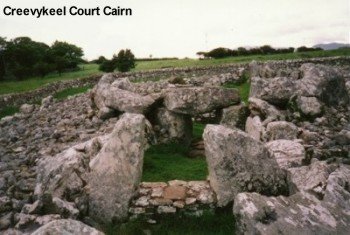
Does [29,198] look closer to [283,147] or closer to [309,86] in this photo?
[283,147]

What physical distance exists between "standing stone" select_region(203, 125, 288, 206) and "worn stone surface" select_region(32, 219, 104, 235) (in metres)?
4.36

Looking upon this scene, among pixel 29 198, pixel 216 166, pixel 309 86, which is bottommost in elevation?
pixel 29 198

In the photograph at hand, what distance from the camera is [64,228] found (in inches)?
279

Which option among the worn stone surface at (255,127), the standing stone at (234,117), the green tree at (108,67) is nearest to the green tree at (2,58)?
the green tree at (108,67)

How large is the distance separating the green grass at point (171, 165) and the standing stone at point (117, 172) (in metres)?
1.72

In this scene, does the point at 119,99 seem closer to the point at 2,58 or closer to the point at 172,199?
the point at 172,199

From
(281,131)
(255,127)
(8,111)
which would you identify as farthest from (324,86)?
(8,111)

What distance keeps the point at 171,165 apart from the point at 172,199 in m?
3.05

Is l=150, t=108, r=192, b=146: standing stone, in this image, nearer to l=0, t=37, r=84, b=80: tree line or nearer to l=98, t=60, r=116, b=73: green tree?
l=98, t=60, r=116, b=73: green tree

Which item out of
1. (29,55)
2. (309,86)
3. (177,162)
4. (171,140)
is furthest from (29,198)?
(29,55)

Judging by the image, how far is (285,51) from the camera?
5700cm

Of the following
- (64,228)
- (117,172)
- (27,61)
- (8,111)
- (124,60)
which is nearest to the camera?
(64,228)

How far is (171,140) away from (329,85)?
8.25 m

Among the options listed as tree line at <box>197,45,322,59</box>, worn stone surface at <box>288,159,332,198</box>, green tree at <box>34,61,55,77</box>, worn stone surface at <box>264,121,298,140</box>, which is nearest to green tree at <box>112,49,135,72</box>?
green tree at <box>34,61,55,77</box>
